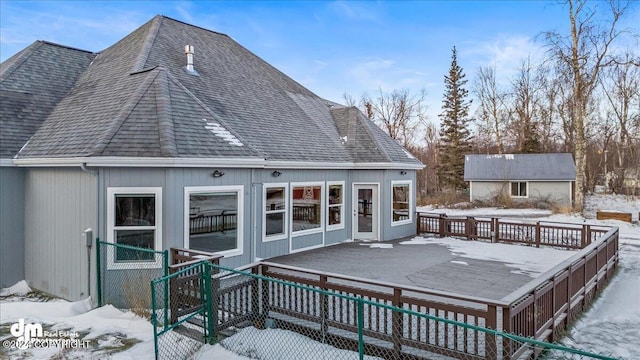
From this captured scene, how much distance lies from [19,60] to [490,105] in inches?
1446

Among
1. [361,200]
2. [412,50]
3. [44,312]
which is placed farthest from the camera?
[412,50]

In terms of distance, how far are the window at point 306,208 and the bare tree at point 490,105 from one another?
30514 mm

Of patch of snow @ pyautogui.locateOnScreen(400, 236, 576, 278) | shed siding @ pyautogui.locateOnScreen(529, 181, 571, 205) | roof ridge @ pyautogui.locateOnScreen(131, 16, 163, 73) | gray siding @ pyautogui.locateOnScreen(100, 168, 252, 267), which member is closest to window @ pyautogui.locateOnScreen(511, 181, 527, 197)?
shed siding @ pyautogui.locateOnScreen(529, 181, 571, 205)

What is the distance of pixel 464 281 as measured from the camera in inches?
320

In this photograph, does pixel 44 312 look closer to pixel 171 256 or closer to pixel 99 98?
pixel 171 256

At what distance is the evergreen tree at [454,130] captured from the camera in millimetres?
34219

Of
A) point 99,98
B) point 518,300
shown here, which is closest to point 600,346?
point 518,300

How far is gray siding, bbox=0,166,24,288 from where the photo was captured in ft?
28.6

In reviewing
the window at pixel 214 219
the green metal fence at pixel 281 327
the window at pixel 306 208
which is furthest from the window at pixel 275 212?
the green metal fence at pixel 281 327

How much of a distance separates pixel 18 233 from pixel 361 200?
29.9ft

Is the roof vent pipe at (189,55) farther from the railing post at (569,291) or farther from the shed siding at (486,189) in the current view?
the shed siding at (486,189)

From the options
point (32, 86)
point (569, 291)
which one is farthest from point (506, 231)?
point (32, 86)

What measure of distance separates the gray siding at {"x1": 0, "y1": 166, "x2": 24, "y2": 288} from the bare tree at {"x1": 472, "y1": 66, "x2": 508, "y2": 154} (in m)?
36.7

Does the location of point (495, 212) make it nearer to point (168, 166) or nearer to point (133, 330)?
point (168, 166)
